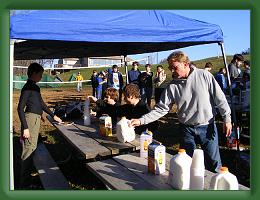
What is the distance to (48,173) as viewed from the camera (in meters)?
4.29

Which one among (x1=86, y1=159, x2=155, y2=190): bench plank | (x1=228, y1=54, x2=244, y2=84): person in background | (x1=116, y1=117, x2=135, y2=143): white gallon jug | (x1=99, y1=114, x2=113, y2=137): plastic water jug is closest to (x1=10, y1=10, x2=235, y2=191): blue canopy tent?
(x1=99, y1=114, x2=113, y2=137): plastic water jug

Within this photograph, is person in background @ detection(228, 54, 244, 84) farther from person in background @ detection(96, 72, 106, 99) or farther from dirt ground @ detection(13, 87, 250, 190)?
person in background @ detection(96, 72, 106, 99)

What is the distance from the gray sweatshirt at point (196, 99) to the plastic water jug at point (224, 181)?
4.54 ft

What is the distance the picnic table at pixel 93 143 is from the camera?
3107 mm

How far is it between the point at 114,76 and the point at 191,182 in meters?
10.2

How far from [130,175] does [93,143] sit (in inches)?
41.2

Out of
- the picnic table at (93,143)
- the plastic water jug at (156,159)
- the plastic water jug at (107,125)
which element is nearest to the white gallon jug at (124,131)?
the picnic table at (93,143)

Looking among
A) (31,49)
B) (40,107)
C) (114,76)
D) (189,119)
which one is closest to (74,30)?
(40,107)

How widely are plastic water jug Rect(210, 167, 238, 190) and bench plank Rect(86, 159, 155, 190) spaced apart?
433 mm

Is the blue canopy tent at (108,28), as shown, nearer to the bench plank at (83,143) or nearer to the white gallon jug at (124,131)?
the bench plank at (83,143)

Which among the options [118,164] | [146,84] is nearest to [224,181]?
[118,164]

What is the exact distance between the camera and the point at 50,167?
4543 millimetres

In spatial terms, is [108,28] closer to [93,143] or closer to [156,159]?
[93,143]
